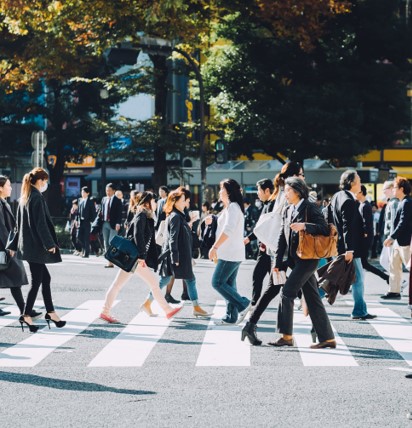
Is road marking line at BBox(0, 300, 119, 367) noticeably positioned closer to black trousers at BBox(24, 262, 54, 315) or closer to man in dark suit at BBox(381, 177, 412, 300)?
black trousers at BBox(24, 262, 54, 315)

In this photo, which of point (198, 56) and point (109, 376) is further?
point (198, 56)

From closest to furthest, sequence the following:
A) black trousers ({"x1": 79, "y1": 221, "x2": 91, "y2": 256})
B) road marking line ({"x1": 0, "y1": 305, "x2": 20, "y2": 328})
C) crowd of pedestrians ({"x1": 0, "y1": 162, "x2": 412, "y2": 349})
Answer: crowd of pedestrians ({"x1": 0, "y1": 162, "x2": 412, "y2": 349}), road marking line ({"x1": 0, "y1": 305, "x2": 20, "y2": 328}), black trousers ({"x1": 79, "y1": 221, "x2": 91, "y2": 256})

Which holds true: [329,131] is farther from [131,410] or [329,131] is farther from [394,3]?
[131,410]

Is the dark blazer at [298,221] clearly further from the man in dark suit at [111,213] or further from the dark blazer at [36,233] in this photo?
the man in dark suit at [111,213]

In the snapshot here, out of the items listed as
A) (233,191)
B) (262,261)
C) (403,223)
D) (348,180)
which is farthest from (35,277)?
(403,223)

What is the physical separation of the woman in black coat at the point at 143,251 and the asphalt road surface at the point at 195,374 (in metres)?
0.26

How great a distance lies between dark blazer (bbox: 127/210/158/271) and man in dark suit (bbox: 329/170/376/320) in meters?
2.16

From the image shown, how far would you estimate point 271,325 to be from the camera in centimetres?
1130

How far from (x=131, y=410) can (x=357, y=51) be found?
86.8ft

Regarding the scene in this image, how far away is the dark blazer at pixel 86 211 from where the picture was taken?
927 inches

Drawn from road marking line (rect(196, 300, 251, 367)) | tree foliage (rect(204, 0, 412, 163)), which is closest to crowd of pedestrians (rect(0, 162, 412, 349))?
road marking line (rect(196, 300, 251, 367))

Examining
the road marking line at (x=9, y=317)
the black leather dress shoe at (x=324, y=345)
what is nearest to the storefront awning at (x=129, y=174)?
the road marking line at (x=9, y=317)

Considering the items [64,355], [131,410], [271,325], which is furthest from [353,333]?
[131,410]

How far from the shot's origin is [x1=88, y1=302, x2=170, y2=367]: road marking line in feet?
28.2
